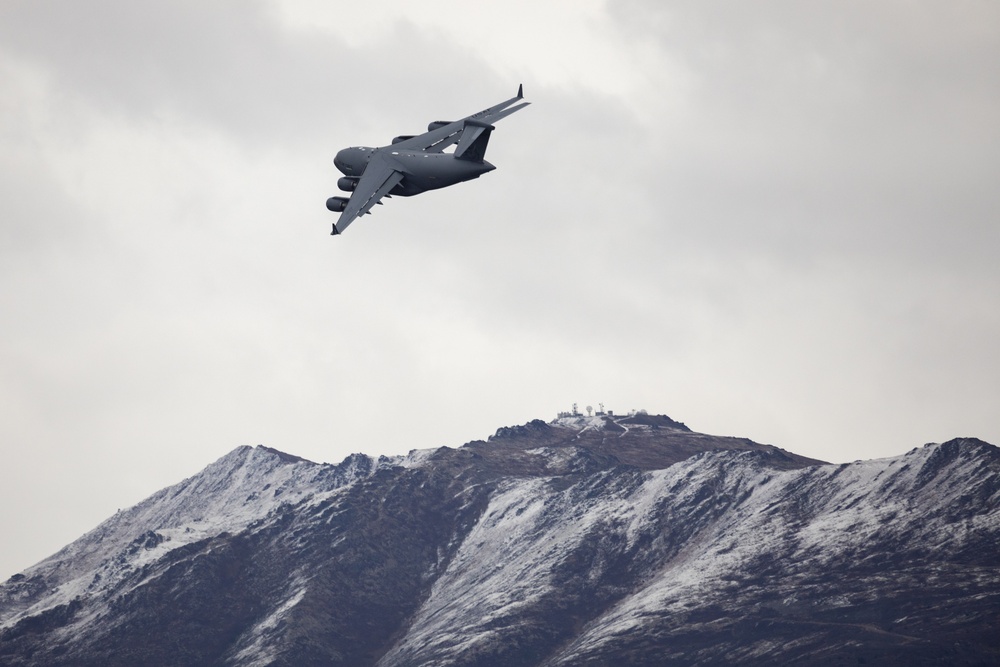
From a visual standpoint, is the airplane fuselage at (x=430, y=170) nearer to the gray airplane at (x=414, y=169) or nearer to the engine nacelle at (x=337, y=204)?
the gray airplane at (x=414, y=169)

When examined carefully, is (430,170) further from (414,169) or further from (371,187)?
(371,187)

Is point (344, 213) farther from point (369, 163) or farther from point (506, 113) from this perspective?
point (506, 113)

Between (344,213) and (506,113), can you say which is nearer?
(344,213)

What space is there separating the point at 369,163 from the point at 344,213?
984 centimetres

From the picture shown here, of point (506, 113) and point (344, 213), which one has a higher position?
point (506, 113)

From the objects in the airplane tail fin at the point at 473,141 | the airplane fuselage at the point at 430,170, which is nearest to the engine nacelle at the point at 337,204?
the airplane fuselage at the point at 430,170

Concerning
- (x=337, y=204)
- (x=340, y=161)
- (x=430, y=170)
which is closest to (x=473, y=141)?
(x=430, y=170)

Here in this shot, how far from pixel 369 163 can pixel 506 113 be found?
671 inches

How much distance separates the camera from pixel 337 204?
14400cm

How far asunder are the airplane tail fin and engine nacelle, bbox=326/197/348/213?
13.0 meters

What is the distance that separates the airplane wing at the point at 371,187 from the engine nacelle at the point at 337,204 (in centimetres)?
150

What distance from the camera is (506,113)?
499ft

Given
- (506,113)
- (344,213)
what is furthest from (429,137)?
(344,213)

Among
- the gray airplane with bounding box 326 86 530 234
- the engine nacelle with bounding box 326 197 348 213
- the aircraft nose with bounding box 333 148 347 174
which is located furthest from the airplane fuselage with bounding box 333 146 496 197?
the aircraft nose with bounding box 333 148 347 174
